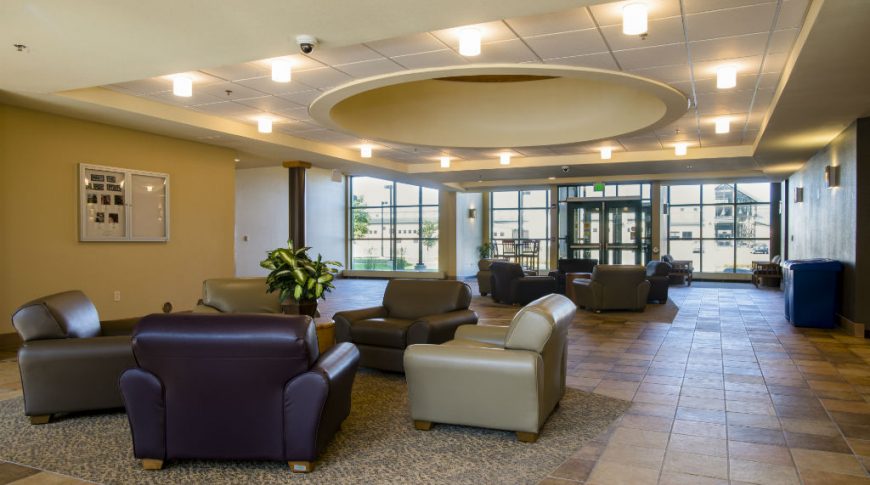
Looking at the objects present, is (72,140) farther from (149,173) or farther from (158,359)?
(158,359)

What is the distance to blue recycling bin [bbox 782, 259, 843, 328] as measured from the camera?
7863mm

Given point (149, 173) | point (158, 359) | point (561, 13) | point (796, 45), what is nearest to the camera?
point (158, 359)

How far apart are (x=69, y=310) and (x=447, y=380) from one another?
8.68 ft

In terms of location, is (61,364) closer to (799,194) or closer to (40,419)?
(40,419)

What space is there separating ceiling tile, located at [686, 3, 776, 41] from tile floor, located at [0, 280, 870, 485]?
2.86m

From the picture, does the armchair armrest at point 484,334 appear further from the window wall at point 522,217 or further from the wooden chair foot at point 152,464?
the window wall at point 522,217

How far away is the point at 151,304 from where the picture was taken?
8133 millimetres

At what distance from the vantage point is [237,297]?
230 inches

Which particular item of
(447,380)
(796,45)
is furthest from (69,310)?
(796,45)

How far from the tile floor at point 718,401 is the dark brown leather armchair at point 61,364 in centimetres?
71

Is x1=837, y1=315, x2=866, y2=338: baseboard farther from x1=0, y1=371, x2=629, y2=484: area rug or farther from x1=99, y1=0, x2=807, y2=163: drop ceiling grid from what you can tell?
x1=0, y1=371, x2=629, y2=484: area rug

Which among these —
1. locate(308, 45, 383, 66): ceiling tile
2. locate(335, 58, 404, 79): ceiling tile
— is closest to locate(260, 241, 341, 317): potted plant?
locate(308, 45, 383, 66): ceiling tile

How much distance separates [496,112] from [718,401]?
6.09 meters

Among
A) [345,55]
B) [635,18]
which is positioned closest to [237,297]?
[345,55]
